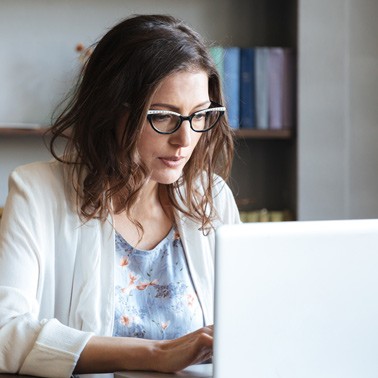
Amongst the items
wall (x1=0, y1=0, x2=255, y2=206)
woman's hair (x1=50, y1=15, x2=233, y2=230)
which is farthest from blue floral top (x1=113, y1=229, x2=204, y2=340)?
wall (x1=0, y1=0, x2=255, y2=206)

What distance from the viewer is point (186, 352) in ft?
4.80

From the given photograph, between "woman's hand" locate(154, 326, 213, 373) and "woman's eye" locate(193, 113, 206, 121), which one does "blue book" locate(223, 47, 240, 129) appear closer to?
"woman's eye" locate(193, 113, 206, 121)

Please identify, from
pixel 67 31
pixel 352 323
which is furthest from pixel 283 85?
pixel 352 323

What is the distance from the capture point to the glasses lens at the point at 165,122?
1.83 m

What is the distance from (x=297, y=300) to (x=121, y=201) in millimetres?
882

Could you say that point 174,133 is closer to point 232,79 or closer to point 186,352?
point 186,352

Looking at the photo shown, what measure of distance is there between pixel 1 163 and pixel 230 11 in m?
1.10

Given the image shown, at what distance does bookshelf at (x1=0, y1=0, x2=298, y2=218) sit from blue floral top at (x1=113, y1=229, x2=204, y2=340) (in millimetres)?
1436

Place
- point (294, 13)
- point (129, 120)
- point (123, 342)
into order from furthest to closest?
point (294, 13)
point (129, 120)
point (123, 342)

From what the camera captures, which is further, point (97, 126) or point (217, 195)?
point (217, 195)

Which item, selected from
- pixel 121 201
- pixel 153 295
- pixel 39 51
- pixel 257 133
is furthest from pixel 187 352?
pixel 39 51

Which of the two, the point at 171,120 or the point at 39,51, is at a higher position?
the point at 39,51

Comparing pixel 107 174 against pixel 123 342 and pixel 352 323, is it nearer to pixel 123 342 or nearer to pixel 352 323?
pixel 123 342

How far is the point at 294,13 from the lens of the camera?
3.34 m
